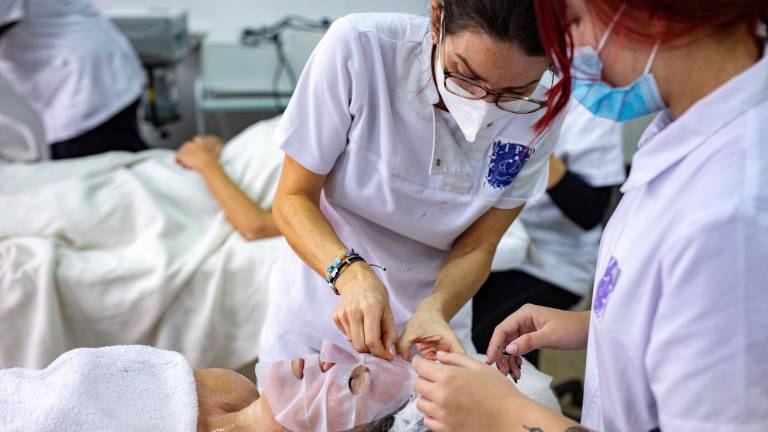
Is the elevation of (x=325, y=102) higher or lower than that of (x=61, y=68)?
higher

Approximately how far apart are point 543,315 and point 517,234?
102 cm

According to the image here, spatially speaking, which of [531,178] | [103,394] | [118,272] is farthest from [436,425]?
[118,272]

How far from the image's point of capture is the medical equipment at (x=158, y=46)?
3551 mm

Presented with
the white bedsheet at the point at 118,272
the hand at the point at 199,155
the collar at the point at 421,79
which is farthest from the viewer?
the hand at the point at 199,155

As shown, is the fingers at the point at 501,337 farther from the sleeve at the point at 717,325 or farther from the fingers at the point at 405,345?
the sleeve at the point at 717,325

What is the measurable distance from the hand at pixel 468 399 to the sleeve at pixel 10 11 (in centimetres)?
225

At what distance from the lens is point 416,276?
56.9 inches

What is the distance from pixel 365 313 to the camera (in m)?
1.11

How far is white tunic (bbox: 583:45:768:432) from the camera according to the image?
0.73 m

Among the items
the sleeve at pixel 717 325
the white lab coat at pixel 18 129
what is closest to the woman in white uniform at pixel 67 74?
the white lab coat at pixel 18 129

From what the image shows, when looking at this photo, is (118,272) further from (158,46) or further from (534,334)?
(158,46)

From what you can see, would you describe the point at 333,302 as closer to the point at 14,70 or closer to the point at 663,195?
the point at 663,195

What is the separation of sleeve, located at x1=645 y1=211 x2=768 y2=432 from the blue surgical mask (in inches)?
6.4

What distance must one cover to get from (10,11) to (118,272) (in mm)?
1165
